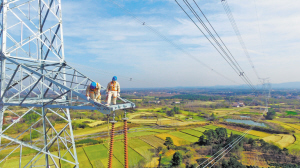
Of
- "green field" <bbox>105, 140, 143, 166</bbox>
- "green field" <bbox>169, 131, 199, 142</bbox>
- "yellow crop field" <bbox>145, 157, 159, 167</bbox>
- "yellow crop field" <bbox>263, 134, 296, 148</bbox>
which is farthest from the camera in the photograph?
"green field" <bbox>169, 131, 199, 142</bbox>

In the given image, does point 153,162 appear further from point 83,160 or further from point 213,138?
point 213,138

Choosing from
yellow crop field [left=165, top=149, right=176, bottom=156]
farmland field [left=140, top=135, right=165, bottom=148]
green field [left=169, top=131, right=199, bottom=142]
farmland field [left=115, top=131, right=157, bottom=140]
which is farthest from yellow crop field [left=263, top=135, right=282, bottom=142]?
farmland field [left=115, top=131, right=157, bottom=140]

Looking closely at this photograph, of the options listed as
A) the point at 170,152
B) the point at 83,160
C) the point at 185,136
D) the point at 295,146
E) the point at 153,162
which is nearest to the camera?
the point at 153,162

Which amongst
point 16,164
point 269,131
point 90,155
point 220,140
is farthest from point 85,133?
point 269,131

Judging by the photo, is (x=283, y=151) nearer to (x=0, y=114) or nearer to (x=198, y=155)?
(x=198, y=155)

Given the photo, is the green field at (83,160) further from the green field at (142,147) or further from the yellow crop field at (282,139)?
the yellow crop field at (282,139)

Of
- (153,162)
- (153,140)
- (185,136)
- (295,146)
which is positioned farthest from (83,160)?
(295,146)

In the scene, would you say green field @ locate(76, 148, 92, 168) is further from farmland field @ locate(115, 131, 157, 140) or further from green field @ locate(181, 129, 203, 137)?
green field @ locate(181, 129, 203, 137)
